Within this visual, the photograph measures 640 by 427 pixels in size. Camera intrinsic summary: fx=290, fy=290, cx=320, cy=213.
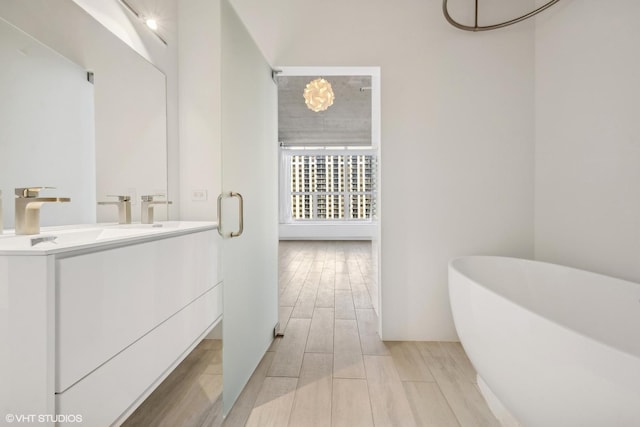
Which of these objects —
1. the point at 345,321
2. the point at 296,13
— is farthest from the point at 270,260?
the point at 296,13

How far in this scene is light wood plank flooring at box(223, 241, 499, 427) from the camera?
1.35 m

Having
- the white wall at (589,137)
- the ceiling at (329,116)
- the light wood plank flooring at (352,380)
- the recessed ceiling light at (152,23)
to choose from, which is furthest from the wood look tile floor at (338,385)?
the ceiling at (329,116)

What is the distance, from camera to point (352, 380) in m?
1.64

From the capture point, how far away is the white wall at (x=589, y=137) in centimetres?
144

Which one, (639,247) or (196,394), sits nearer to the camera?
(639,247)

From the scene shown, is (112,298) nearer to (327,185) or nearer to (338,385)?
(338,385)

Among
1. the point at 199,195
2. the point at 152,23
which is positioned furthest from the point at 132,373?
the point at 152,23

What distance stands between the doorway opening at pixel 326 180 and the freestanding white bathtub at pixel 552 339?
2.35 metres

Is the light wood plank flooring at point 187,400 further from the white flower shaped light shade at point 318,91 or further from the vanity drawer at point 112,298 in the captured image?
the white flower shaped light shade at point 318,91

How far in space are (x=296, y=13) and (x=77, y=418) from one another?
2.46m

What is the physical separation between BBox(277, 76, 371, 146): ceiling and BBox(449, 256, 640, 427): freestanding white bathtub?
378cm

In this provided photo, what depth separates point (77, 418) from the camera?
804mm

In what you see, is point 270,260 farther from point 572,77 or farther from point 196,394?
point 572,77

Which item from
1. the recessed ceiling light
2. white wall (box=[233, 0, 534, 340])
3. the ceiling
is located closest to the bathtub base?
white wall (box=[233, 0, 534, 340])
